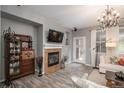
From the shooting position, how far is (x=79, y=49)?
20.3 ft

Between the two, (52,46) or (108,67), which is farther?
(52,46)

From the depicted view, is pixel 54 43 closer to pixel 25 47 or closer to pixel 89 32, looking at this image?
pixel 25 47

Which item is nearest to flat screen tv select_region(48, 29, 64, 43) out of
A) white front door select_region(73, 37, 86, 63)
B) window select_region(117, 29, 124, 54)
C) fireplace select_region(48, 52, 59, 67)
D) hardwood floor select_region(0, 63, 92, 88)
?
fireplace select_region(48, 52, 59, 67)

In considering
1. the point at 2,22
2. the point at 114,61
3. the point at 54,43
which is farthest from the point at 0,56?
the point at 114,61

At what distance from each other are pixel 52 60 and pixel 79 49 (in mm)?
2460

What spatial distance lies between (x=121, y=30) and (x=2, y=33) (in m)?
4.79

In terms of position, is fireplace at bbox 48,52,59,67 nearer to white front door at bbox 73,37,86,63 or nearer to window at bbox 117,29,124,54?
white front door at bbox 73,37,86,63

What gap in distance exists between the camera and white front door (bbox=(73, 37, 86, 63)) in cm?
593

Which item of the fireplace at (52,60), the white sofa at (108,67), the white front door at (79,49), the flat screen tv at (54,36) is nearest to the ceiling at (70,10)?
the flat screen tv at (54,36)

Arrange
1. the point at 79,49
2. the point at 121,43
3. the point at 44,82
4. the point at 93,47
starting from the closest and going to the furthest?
the point at 44,82, the point at 121,43, the point at 93,47, the point at 79,49

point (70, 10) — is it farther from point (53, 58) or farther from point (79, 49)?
point (79, 49)

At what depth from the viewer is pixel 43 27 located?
3.94 meters

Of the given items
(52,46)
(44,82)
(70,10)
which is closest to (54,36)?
(52,46)

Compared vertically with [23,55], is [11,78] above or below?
below
